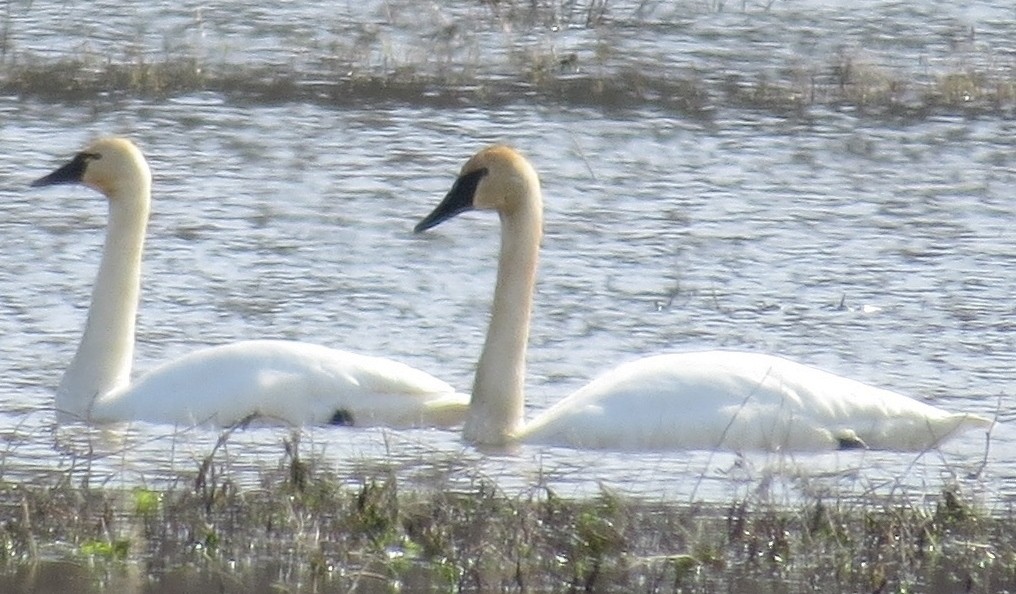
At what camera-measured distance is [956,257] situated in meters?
10.7

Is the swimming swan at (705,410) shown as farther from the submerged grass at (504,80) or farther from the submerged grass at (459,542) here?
the submerged grass at (504,80)

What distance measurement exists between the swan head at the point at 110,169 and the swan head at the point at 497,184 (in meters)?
1.23

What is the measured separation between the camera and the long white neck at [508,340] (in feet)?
25.2

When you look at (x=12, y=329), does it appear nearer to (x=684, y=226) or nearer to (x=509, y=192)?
(x=509, y=192)

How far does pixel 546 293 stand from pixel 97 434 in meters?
2.68

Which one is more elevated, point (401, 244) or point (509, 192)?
point (509, 192)

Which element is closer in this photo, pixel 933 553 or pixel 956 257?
pixel 933 553

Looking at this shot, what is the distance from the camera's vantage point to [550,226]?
1129 centimetres

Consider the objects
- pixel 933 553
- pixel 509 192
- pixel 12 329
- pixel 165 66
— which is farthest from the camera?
pixel 165 66

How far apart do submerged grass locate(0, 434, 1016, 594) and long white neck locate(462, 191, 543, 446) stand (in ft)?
4.95

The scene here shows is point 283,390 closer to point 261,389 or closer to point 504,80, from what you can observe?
point 261,389

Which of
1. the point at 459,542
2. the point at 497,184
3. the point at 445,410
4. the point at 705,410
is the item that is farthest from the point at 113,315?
the point at 459,542

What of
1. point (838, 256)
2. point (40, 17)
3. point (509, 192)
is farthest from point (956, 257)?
point (40, 17)

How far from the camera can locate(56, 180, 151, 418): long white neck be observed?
8117 mm
